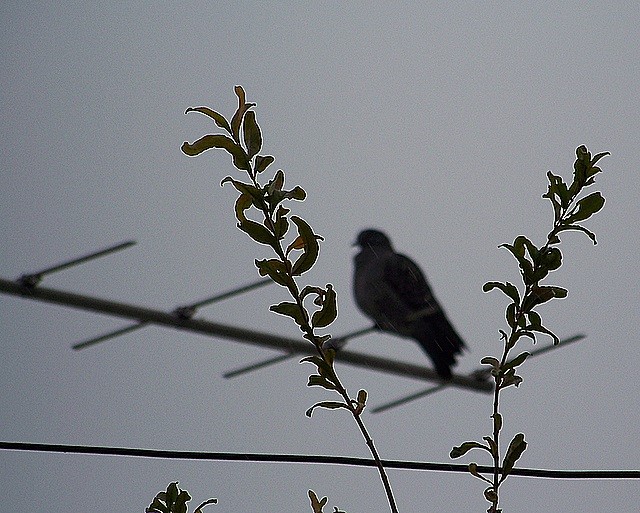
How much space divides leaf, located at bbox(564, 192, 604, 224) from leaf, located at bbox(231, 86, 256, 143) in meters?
0.45

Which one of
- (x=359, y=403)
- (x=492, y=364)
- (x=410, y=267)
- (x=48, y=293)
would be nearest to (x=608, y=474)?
(x=492, y=364)

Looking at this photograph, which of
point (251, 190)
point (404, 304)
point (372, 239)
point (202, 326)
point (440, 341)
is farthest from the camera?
point (372, 239)

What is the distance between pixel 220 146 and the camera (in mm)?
1217

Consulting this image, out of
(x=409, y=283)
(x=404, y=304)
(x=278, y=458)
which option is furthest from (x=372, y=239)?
(x=278, y=458)

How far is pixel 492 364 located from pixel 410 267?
14.0ft

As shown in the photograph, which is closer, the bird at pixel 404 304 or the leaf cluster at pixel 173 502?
the leaf cluster at pixel 173 502

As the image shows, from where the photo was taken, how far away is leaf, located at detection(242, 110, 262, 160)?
1209 mm

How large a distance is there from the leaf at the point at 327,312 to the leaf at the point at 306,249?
0.13 feet

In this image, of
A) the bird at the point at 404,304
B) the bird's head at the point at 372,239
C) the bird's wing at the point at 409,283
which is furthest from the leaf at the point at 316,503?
the bird's head at the point at 372,239

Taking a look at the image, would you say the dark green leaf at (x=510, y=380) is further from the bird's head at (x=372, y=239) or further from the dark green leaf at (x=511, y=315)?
the bird's head at (x=372, y=239)

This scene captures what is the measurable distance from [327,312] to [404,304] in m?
3.96

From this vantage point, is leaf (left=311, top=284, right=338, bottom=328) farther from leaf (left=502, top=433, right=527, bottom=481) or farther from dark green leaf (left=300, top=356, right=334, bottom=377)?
leaf (left=502, top=433, right=527, bottom=481)

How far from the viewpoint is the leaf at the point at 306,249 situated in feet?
3.88

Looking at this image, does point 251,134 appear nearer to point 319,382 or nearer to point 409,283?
point 319,382
